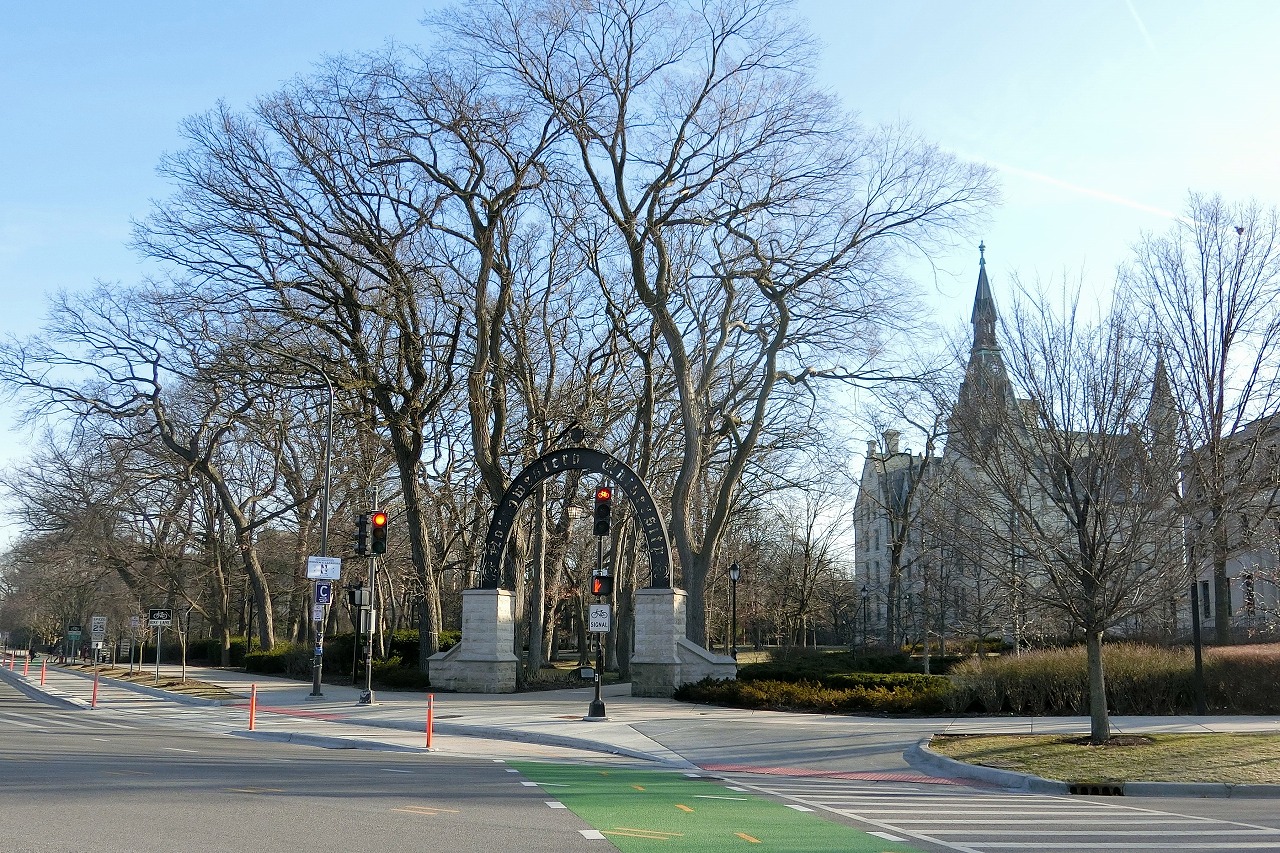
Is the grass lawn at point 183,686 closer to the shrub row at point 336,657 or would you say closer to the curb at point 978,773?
the shrub row at point 336,657

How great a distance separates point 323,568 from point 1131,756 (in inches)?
754

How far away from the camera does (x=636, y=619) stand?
94.5ft

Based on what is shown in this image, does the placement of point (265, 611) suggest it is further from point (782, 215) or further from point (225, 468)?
point (782, 215)

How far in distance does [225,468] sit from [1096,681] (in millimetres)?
43594

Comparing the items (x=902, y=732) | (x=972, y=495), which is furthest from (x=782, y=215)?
(x=902, y=732)

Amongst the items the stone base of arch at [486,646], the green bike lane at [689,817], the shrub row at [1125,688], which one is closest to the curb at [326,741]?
the green bike lane at [689,817]

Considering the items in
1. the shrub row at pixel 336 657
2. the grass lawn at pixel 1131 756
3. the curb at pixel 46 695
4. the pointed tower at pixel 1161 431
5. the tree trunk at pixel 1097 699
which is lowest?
the curb at pixel 46 695

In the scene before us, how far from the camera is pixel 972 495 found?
19047 mm

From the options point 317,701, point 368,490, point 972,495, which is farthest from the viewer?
point 368,490

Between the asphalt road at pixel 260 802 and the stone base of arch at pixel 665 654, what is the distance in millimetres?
11781

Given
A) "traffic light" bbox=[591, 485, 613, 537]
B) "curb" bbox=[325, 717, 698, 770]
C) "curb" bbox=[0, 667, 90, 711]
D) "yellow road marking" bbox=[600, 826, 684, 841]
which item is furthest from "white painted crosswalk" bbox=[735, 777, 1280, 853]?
"curb" bbox=[0, 667, 90, 711]

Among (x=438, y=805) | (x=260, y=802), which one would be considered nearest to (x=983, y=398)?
(x=438, y=805)

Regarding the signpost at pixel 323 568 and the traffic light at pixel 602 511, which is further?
the signpost at pixel 323 568

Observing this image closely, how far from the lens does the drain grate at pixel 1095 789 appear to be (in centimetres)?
1415
